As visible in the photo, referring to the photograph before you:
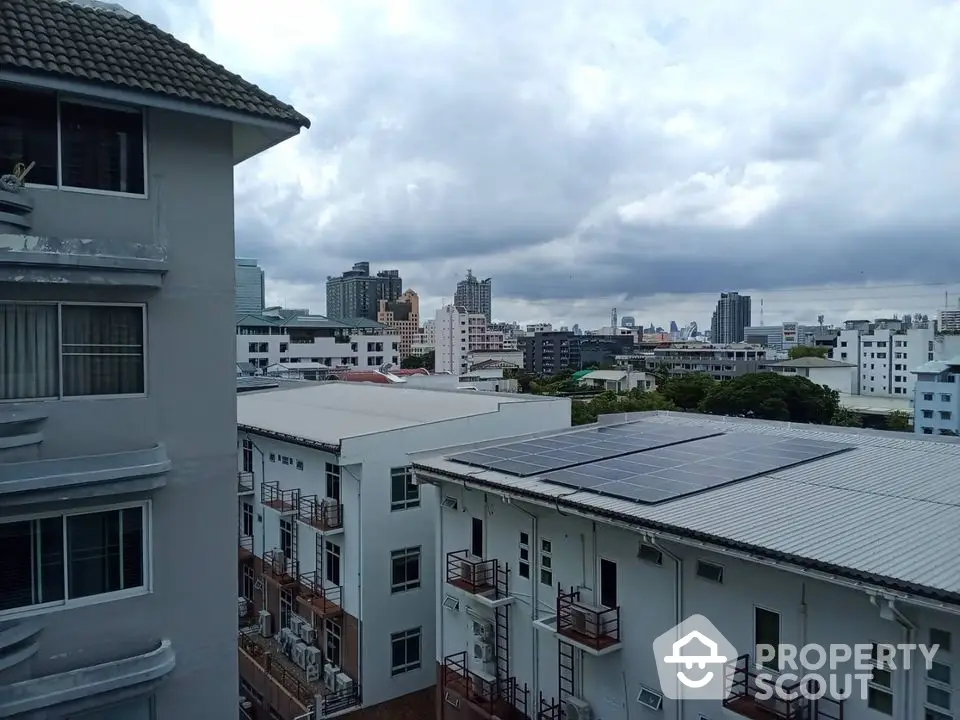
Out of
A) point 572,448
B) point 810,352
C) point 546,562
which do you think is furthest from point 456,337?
point 546,562

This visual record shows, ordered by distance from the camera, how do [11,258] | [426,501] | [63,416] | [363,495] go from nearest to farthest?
[11,258], [63,416], [363,495], [426,501]

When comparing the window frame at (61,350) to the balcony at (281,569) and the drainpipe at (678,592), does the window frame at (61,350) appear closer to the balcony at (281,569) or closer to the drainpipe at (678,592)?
the drainpipe at (678,592)

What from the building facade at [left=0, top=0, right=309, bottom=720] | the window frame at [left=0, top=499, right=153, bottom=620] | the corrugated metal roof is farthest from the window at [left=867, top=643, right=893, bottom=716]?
the window frame at [left=0, top=499, right=153, bottom=620]

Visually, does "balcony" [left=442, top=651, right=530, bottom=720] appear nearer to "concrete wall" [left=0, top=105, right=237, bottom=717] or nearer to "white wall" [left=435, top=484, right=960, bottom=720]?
"white wall" [left=435, top=484, right=960, bottom=720]

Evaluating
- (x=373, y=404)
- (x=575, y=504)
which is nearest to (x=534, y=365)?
(x=373, y=404)

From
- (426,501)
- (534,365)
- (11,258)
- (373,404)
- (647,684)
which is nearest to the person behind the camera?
(11,258)

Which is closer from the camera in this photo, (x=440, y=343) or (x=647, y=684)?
(x=647, y=684)

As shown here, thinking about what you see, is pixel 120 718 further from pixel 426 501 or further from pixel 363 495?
pixel 426 501
